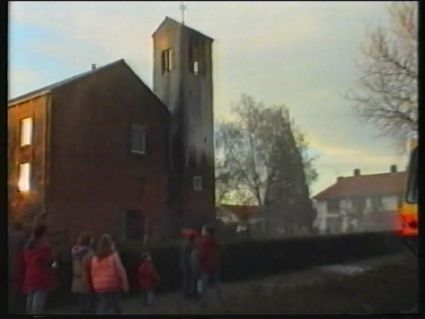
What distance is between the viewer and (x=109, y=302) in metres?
2.41

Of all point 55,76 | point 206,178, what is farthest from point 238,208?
point 55,76

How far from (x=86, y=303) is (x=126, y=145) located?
1.90 ft

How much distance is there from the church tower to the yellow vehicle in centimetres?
67

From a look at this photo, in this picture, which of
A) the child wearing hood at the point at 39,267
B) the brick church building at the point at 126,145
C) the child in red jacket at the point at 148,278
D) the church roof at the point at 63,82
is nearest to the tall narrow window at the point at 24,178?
the brick church building at the point at 126,145

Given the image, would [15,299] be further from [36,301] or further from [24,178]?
[24,178]

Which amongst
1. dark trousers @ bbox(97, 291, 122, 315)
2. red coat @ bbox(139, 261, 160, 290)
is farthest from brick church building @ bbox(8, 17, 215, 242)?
dark trousers @ bbox(97, 291, 122, 315)

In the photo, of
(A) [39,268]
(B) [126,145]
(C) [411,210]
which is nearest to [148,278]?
(A) [39,268]

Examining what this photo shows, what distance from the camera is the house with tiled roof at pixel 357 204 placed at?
2.49 m

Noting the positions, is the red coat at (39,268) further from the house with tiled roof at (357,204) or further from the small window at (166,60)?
the house with tiled roof at (357,204)

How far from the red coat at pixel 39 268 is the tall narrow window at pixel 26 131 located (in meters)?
0.37

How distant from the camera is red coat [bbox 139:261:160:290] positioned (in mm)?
2430

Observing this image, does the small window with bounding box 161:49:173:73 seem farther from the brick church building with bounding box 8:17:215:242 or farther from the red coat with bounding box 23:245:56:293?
the red coat with bounding box 23:245:56:293

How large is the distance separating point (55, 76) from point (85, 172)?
36 cm
